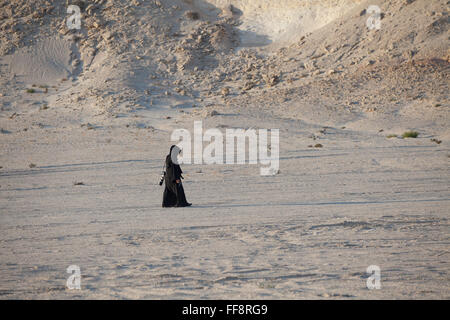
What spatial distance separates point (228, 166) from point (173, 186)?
248 inches

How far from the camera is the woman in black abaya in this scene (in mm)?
11219

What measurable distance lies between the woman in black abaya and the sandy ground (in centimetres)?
47

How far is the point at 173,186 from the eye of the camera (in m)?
11.3

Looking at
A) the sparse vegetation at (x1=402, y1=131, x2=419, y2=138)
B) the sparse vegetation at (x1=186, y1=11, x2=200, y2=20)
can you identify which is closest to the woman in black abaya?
the sparse vegetation at (x1=402, y1=131, x2=419, y2=138)

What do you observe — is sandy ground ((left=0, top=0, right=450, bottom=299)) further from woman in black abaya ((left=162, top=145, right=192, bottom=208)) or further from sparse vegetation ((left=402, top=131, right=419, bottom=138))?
sparse vegetation ((left=402, top=131, right=419, bottom=138))

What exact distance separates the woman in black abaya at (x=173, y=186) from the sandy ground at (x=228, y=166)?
47cm

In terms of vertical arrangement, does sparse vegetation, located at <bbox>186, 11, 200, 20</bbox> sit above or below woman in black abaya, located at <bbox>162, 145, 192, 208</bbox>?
above

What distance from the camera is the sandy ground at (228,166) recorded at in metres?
6.72

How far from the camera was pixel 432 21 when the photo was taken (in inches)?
1288

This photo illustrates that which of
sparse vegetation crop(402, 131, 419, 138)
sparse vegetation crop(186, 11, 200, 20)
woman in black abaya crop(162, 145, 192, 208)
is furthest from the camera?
sparse vegetation crop(186, 11, 200, 20)

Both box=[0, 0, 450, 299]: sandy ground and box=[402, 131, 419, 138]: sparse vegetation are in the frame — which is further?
box=[402, 131, 419, 138]: sparse vegetation

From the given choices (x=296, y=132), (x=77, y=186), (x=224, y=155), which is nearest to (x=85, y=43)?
(x=296, y=132)

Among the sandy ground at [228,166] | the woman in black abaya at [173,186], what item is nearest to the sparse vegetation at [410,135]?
the sandy ground at [228,166]

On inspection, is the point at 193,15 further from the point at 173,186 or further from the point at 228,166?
the point at 173,186
